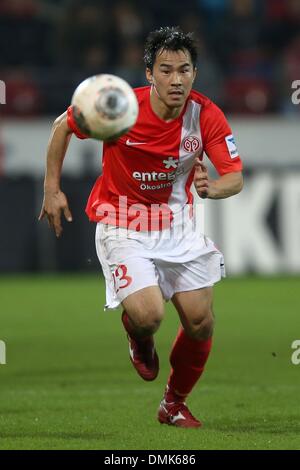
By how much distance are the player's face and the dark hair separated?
0.03 metres

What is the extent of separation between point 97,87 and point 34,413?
202 centimetres

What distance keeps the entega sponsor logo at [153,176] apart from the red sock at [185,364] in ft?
2.69

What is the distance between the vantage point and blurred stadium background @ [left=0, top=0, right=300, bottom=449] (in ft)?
29.3

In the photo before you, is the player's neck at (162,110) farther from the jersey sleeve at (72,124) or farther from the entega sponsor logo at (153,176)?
the jersey sleeve at (72,124)

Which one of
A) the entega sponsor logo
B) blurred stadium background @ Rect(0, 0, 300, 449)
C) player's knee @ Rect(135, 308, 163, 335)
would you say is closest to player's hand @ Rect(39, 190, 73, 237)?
the entega sponsor logo

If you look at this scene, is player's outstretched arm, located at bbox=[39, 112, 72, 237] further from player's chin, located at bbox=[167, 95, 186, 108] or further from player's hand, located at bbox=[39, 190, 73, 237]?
player's chin, located at bbox=[167, 95, 186, 108]

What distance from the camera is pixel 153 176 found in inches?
247

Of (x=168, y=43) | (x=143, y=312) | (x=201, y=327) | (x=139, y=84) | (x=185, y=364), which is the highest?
(x=168, y=43)

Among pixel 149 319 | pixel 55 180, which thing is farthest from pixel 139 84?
pixel 149 319

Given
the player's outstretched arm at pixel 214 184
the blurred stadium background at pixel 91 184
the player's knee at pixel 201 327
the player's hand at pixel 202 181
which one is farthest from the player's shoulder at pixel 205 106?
the blurred stadium background at pixel 91 184

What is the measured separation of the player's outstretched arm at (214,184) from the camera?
226 inches

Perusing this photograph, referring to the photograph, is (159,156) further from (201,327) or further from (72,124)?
(201,327)

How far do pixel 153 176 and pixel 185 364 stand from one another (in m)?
1.01
